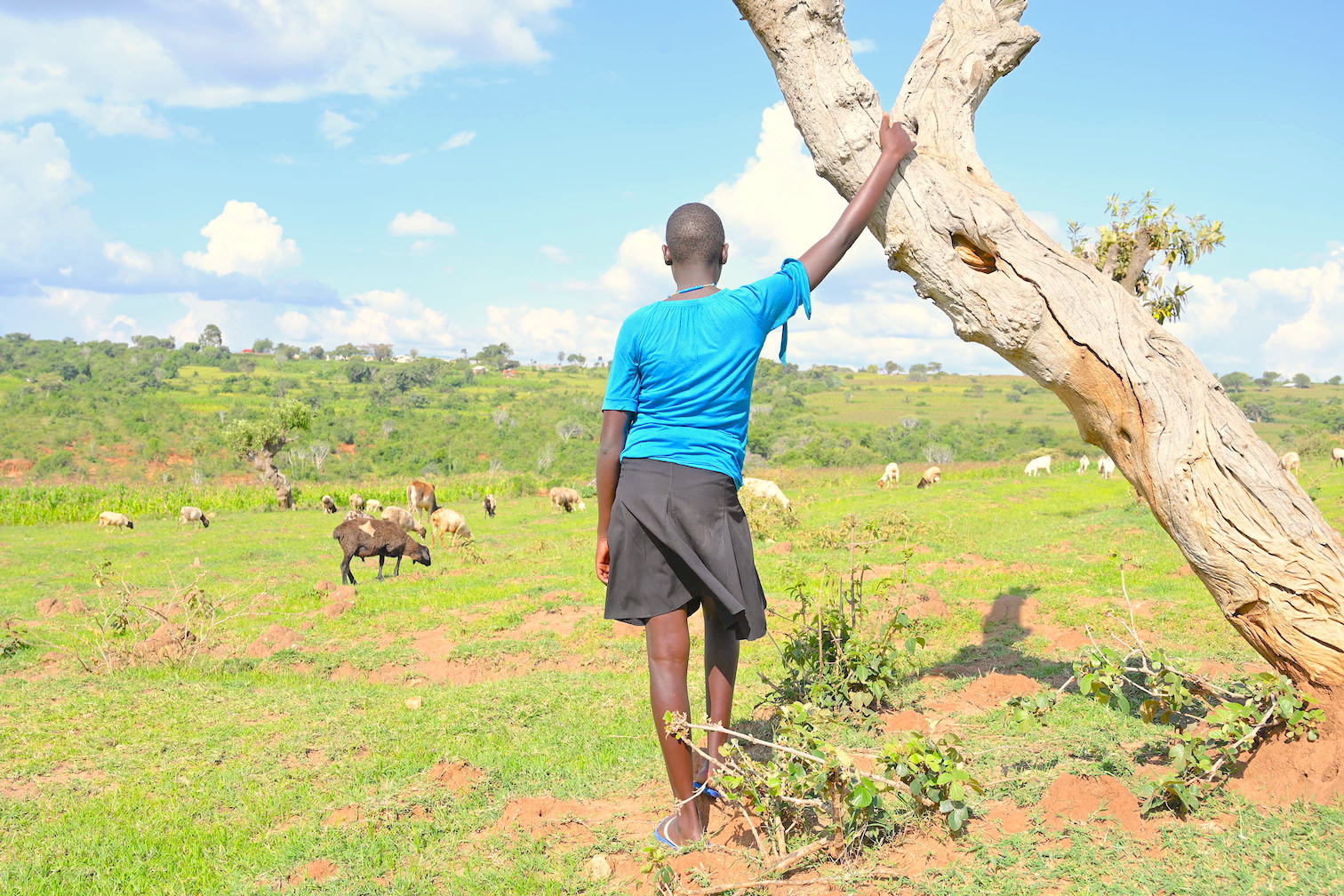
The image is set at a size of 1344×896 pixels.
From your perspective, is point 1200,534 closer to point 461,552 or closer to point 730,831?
point 730,831

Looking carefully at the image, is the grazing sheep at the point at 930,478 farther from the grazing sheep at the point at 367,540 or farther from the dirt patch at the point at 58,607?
the dirt patch at the point at 58,607

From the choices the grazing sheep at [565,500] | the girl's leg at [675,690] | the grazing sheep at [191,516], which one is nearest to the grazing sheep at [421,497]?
the grazing sheep at [565,500]

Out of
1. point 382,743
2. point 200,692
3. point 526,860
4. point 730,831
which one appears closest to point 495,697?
point 382,743

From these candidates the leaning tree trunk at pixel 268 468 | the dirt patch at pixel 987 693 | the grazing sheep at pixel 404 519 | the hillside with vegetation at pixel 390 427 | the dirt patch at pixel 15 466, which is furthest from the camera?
the dirt patch at pixel 15 466

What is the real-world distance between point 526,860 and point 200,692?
3.65 metres

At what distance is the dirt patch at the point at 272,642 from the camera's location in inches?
294

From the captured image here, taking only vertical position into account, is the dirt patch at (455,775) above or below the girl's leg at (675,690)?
below

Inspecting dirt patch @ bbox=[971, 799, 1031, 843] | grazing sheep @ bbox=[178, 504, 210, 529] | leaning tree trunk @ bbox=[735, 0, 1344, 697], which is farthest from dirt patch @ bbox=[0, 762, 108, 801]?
grazing sheep @ bbox=[178, 504, 210, 529]

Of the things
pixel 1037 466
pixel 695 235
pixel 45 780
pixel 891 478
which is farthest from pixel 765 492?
pixel 695 235

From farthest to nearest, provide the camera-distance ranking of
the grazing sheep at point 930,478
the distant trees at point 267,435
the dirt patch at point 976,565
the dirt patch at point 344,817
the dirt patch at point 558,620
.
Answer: the distant trees at point 267,435 < the grazing sheep at point 930,478 < the dirt patch at point 976,565 < the dirt patch at point 558,620 < the dirt patch at point 344,817

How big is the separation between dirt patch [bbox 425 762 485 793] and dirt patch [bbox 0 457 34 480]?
193 ft

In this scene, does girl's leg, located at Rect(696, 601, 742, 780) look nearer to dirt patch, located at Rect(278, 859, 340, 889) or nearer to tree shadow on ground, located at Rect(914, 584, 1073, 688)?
dirt patch, located at Rect(278, 859, 340, 889)

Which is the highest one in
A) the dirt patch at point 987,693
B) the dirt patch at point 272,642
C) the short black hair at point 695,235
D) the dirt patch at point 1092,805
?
the short black hair at point 695,235

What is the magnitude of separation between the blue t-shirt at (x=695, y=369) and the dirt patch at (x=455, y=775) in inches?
80.4
